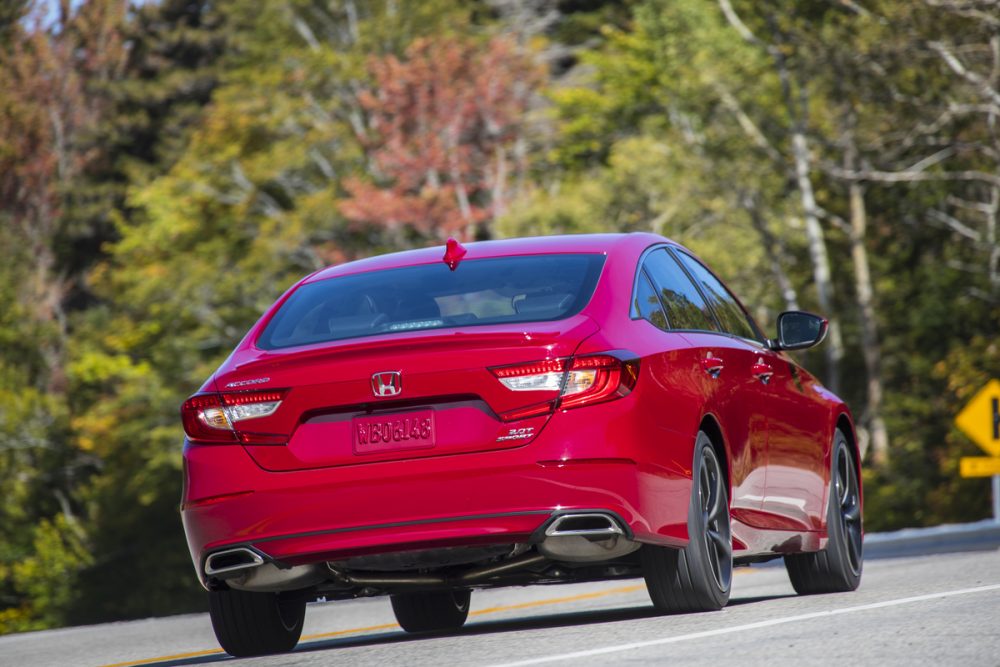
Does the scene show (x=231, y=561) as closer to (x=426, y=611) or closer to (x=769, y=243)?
(x=426, y=611)

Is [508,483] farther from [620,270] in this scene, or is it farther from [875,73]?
[875,73]

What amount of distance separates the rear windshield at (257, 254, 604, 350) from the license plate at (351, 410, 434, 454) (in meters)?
0.46

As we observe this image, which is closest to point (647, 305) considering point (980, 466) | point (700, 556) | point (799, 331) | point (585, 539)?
point (700, 556)

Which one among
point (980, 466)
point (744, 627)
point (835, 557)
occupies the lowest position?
point (980, 466)

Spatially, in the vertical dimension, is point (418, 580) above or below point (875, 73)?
above

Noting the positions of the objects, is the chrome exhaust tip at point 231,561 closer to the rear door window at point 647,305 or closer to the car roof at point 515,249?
the car roof at point 515,249

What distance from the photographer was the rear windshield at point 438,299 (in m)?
7.36

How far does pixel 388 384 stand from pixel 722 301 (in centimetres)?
254

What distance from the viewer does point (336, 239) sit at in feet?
146

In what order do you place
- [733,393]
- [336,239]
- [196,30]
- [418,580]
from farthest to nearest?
1. [196,30]
2. [336,239]
3. [733,393]
4. [418,580]

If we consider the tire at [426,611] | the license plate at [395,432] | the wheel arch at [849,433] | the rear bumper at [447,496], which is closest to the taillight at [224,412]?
the rear bumper at [447,496]

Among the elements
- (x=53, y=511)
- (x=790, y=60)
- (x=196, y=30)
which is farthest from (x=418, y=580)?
(x=196, y=30)

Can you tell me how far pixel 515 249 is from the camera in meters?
7.91

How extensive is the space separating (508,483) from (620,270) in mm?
1161
